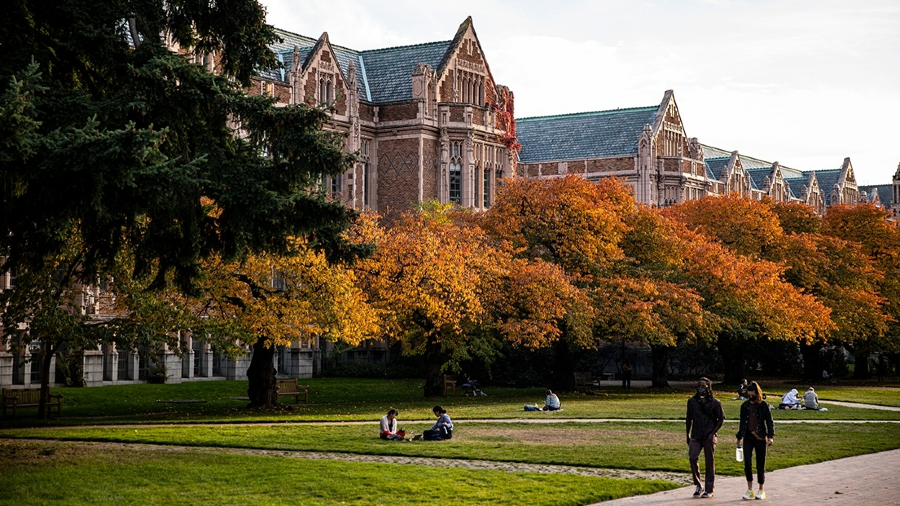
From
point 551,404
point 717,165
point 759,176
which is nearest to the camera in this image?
point 551,404

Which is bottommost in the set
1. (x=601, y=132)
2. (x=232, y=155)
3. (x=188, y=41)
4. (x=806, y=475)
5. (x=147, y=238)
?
(x=806, y=475)

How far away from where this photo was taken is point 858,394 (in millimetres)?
49781

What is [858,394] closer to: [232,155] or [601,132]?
[232,155]

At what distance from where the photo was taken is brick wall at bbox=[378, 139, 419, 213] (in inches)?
2657

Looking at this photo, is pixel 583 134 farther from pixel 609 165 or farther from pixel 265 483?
pixel 265 483

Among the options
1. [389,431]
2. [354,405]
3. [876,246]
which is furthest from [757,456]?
[876,246]

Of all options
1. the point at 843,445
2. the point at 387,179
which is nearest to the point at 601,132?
the point at 387,179

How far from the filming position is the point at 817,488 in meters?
19.0

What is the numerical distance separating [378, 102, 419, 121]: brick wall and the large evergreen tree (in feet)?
144

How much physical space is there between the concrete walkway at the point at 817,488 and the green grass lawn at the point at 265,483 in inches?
30.1

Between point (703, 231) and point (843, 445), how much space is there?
3440cm

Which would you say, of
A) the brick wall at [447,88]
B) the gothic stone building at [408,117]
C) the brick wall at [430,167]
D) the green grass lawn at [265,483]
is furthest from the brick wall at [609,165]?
the green grass lawn at [265,483]

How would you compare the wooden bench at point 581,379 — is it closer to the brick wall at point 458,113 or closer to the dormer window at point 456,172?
the dormer window at point 456,172

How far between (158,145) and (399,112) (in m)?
48.7
